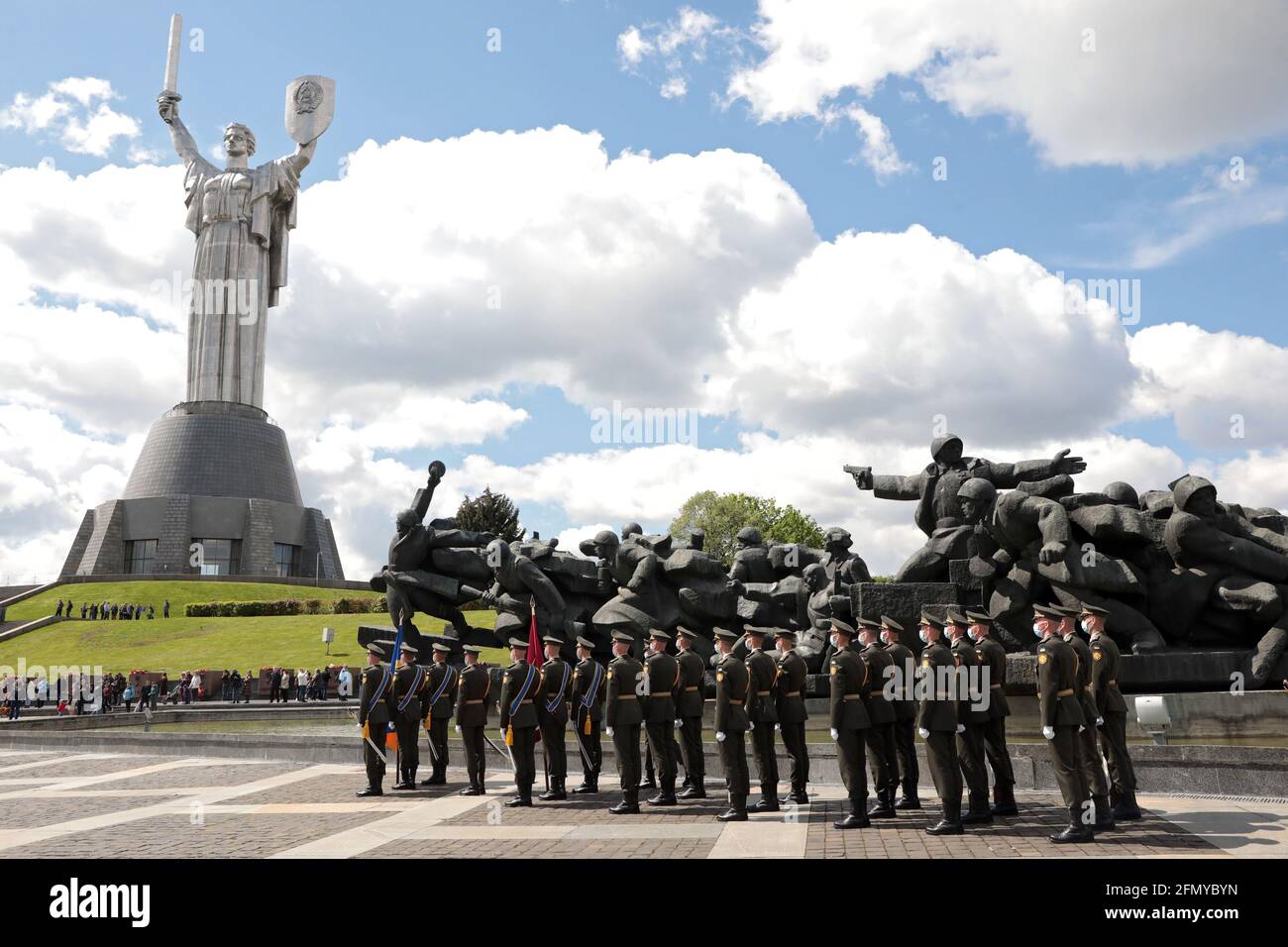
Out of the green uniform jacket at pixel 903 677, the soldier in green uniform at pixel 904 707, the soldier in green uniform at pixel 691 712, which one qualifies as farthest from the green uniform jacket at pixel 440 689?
the green uniform jacket at pixel 903 677

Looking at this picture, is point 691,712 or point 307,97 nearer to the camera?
point 691,712

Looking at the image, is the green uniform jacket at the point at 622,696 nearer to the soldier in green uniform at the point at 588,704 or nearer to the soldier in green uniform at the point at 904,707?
the soldier in green uniform at the point at 588,704

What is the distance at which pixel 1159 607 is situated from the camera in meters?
13.8

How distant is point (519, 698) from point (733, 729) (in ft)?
9.26

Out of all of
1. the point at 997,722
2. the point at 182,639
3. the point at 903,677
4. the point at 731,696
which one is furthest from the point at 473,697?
the point at 182,639

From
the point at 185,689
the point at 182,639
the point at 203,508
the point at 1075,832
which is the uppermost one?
the point at 203,508

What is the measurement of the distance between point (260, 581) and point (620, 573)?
46073 mm

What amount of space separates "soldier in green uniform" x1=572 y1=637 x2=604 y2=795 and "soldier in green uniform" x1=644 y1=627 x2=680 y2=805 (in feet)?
4.19

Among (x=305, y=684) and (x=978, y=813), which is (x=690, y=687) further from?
(x=305, y=684)

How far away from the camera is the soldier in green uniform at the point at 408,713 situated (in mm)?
12977

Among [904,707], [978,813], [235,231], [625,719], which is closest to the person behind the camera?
[978,813]

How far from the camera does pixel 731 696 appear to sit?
10.1 m

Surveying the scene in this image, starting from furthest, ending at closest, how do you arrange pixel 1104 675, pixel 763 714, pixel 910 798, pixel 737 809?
pixel 763 714, pixel 910 798, pixel 737 809, pixel 1104 675
